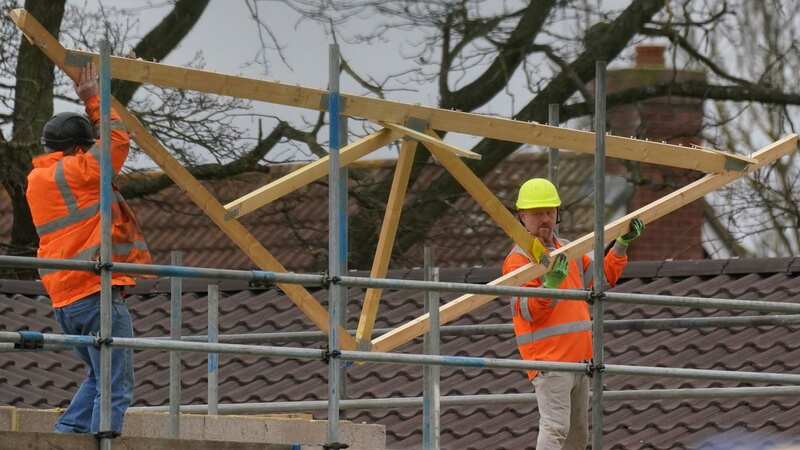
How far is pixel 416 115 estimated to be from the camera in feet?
28.8

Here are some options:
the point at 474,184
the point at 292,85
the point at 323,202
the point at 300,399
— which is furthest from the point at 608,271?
the point at 323,202

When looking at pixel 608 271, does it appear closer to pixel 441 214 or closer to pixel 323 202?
pixel 441 214

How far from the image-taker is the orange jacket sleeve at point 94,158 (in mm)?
7844

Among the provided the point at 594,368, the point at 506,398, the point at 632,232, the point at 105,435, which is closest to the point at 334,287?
the point at 105,435

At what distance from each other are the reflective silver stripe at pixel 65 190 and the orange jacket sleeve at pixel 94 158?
0.02m

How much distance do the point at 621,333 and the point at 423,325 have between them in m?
4.39

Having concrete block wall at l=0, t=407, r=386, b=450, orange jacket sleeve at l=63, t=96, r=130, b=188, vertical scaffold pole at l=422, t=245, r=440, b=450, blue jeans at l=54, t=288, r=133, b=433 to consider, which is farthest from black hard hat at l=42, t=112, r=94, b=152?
vertical scaffold pole at l=422, t=245, r=440, b=450

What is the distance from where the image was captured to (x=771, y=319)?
33.3 ft

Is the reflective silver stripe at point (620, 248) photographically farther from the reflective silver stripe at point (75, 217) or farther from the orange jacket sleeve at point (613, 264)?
the reflective silver stripe at point (75, 217)

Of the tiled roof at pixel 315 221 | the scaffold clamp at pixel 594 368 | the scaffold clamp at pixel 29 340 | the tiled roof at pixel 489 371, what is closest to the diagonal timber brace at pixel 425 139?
the scaffold clamp at pixel 594 368

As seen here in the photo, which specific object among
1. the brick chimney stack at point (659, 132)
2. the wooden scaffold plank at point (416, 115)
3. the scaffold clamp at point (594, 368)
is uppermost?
the brick chimney stack at point (659, 132)

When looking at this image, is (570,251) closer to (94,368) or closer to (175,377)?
(175,377)

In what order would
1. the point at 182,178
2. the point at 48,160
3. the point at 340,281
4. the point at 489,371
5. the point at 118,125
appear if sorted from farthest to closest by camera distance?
the point at 489,371
the point at 182,178
the point at 48,160
the point at 118,125
the point at 340,281

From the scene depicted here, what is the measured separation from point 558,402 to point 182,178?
192cm
